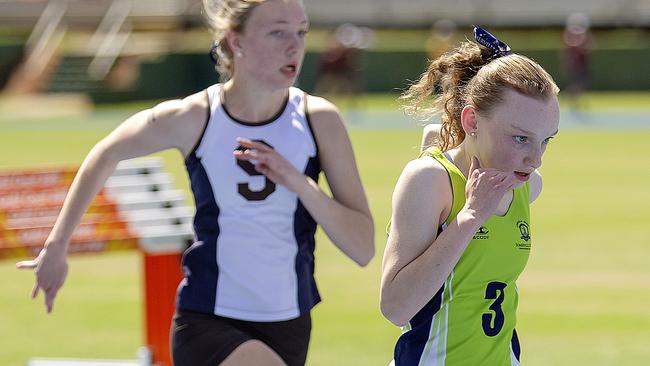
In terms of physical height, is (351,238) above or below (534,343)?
below

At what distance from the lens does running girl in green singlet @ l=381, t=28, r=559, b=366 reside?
3.54 metres

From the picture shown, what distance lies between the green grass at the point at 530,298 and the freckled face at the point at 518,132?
192 inches

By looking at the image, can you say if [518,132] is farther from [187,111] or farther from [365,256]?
[187,111]

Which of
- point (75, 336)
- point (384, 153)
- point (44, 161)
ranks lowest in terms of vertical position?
point (75, 336)

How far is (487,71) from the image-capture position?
3787 mm

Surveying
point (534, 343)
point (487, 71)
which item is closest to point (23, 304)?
point (534, 343)

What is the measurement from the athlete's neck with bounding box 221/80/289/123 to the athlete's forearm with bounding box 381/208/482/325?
55.8 inches

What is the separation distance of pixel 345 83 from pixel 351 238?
30766mm

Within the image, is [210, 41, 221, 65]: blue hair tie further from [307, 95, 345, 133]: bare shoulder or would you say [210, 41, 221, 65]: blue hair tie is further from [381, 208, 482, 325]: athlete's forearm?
[381, 208, 482, 325]: athlete's forearm

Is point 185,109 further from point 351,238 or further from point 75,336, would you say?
point 75,336

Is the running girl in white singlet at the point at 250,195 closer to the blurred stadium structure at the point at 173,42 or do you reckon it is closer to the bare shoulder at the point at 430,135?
the bare shoulder at the point at 430,135

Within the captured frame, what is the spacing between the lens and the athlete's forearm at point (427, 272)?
3504mm

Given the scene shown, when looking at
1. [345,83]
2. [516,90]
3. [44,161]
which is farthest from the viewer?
[345,83]

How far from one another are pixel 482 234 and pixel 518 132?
34 cm
